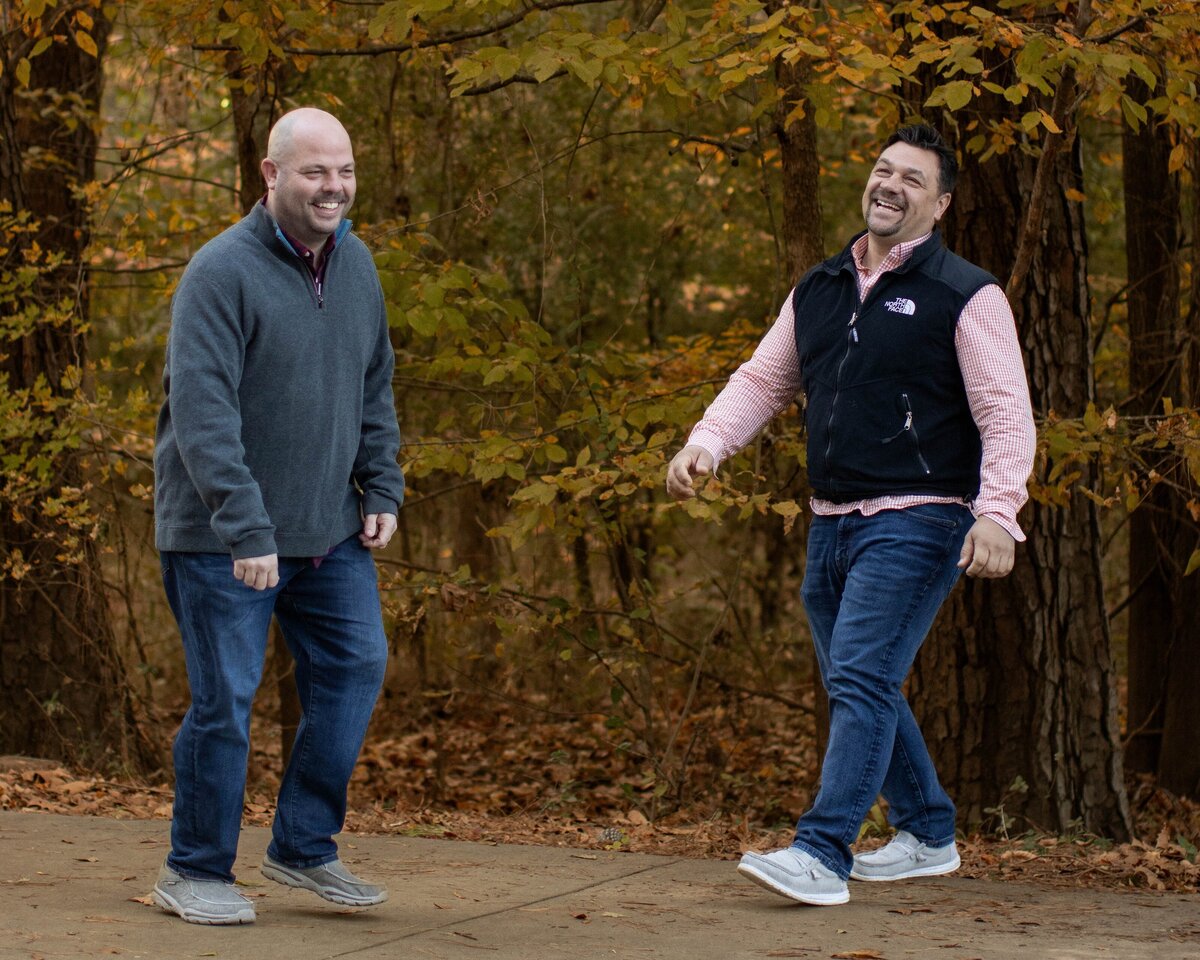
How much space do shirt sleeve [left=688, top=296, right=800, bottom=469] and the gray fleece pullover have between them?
1026mm

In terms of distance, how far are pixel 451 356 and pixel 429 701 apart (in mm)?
5533

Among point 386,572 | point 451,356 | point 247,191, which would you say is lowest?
point 386,572

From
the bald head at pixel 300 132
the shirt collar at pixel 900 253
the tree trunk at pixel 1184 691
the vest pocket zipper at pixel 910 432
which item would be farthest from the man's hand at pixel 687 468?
the tree trunk at pixel 1184 691

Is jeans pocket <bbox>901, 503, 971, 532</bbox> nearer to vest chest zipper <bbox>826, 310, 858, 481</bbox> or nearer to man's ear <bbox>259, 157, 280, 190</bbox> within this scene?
vest chest zipper <bbox>826, 310, 858, 481</bbox>

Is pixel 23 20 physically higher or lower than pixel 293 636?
higher

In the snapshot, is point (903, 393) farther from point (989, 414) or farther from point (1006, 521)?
point (1006, 521)

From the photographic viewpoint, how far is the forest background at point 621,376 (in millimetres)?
6090

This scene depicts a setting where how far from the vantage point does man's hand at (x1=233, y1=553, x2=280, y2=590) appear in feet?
11.9

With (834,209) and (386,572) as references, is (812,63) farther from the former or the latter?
(834,209)

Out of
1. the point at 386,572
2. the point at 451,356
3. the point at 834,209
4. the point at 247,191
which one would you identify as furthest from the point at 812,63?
the point at 834,209

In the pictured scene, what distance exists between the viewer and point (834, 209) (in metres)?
12.0

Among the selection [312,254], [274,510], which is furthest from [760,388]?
[274,510]

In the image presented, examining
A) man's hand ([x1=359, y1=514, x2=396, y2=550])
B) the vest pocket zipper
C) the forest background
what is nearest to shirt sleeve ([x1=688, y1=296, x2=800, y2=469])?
the vest pocket zipper

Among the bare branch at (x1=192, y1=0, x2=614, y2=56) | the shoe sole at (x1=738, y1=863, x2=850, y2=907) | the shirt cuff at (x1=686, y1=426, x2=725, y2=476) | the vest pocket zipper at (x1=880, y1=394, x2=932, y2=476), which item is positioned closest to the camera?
the shoe sole at (x1=738, y1=863, x2=850, y2=907)
